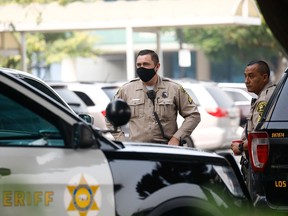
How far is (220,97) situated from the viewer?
888 inches

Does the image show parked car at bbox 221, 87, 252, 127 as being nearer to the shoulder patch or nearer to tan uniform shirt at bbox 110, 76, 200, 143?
tan uniform shirt at bbox 110, 76, 200, 143

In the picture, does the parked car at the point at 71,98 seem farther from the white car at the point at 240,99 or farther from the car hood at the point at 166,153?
the car hood at the point at 166,153

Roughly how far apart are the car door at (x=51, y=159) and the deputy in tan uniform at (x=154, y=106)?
9.40ft

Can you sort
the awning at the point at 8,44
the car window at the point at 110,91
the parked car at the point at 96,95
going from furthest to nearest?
the awning at the point at 8,44, the car window at the point at 110,91, the parked car at the point at 96,95

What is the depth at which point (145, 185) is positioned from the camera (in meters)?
6.10

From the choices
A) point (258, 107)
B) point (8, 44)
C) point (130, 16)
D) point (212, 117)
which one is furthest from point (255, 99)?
point (8, 44)

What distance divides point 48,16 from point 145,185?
25.7 meters

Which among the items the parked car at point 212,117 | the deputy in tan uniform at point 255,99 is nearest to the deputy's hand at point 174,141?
the deputy in tan uniform at point 255,99

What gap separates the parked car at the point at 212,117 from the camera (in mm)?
21766

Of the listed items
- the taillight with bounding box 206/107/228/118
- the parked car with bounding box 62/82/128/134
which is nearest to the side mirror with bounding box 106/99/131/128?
the parked car with bounding box 62/82/128/134

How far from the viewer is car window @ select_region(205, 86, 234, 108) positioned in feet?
73.1

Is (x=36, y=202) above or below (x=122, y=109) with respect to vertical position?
below

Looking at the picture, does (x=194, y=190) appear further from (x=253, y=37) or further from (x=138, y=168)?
(x=253, y=37)

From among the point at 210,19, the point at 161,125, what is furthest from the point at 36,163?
Answer: the point at 210,19
